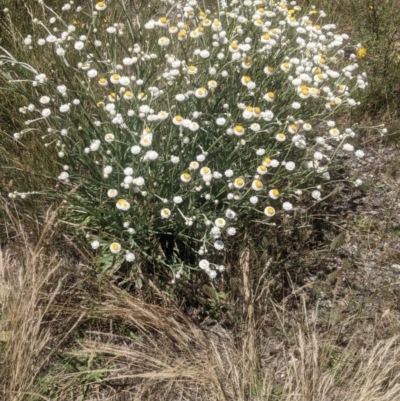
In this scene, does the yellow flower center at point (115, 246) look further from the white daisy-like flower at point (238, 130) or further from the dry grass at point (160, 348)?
the white daisy-like flower at point (238, 130)

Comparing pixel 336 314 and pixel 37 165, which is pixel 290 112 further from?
pixel 37 165

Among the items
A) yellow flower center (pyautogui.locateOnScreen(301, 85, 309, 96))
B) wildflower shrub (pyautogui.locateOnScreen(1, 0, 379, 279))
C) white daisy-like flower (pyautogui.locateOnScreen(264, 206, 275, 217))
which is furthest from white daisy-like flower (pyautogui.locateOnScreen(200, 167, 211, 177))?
yellow flower center (pyautogui.locateOnScreen(301, 85, 309, 96))

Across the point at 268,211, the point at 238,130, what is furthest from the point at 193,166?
the point at 268,211

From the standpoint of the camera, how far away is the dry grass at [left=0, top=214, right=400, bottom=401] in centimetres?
205

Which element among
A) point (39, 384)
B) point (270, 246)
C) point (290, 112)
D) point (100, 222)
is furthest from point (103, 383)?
point (290, 112)

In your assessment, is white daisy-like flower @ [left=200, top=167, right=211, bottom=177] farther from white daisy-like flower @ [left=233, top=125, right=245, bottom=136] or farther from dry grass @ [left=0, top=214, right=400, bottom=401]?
dry grass @ [left=0, top=214, right=400, bottom=401]

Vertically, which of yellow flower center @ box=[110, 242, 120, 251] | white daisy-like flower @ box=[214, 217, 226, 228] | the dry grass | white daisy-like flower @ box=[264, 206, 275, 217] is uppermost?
white daisy-like flower @ box=[264, 206, 275, 217]

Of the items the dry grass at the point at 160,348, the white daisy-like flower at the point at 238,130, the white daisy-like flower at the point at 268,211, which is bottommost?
the dry grass at the point at 160,348

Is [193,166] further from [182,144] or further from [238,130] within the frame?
[238,130]

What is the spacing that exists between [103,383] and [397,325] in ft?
4.55

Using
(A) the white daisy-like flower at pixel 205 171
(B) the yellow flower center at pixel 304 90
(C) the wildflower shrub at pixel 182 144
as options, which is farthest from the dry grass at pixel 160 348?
(B) the yellow flower center at pixel 304 90

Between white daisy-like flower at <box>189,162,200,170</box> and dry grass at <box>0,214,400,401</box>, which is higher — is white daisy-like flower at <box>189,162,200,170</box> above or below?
above

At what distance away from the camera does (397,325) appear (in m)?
2.39

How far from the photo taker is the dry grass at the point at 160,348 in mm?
2055
